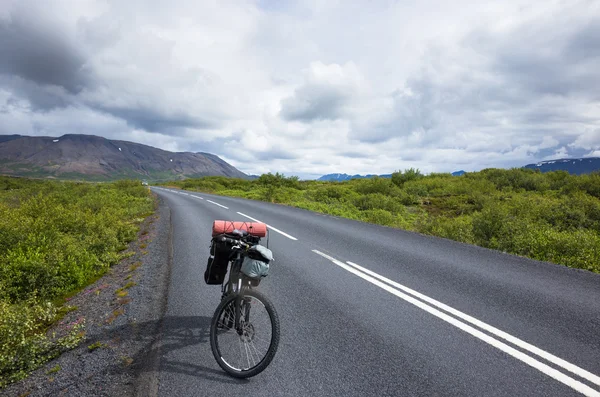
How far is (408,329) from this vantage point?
3.84m

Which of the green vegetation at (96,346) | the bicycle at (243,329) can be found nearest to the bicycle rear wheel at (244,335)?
the bicycle at (243,329)

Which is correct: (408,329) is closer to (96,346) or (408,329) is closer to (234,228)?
(234,228)

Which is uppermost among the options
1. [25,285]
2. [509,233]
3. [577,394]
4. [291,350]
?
[509,233]

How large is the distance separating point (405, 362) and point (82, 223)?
10.3 m

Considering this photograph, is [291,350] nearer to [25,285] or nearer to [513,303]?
[513,303]

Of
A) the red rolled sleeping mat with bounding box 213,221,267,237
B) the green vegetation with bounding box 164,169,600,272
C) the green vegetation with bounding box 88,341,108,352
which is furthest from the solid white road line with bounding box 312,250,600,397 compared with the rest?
the green vegetation with bounding box 164,169,600,272

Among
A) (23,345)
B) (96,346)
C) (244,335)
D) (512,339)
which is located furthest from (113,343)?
(512,339)

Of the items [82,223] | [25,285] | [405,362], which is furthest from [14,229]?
[405,362]

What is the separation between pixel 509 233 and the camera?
943 centimetres

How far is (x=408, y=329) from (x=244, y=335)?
210 cm

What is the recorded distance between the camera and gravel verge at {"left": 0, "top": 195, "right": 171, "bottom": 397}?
2.86m

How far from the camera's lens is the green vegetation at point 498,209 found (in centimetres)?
816

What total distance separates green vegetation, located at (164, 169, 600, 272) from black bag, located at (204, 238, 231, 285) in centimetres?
808

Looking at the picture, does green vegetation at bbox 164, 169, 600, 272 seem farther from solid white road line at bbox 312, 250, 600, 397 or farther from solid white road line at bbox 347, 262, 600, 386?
solid white road line at bbox 312, 250, 600, 397
